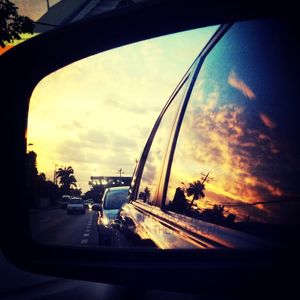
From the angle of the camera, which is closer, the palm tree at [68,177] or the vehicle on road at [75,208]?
the palm tree at [68,177]

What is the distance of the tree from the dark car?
1320 cm

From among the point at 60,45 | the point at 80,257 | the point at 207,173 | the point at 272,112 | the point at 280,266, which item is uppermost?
the point at 60,45

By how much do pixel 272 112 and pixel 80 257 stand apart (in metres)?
0.93

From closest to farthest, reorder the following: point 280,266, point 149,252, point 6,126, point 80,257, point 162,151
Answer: point 280,266 < point 149,252 < point 80,257 < point 6,126 < point 162,151

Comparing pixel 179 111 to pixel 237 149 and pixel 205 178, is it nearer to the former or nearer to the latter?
pixel 205 178

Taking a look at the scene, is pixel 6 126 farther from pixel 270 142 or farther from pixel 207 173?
pixel 270 142

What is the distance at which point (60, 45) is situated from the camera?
2.11 meters

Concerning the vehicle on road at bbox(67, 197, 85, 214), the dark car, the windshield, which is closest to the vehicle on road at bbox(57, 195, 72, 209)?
the vehicle on road at bbox(67, 197, 85, 214)

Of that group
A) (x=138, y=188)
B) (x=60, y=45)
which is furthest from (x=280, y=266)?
(x=138, y=188)

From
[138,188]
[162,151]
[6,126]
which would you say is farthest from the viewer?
[138,188]

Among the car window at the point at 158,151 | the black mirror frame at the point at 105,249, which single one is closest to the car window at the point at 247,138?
the black mirror frame at the point at 105,249

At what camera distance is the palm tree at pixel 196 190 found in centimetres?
171

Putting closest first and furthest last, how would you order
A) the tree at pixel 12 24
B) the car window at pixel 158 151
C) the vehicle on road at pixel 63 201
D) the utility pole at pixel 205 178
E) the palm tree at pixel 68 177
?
the utility pole at pixel 205 178
the car window at pixel 158 151
the palm tree at pixel 68 177
the tree at pixel 12 24
the vehicle on road at pixel 63 201

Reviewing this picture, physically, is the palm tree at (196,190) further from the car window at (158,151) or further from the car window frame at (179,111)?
the car window at (158,151)
